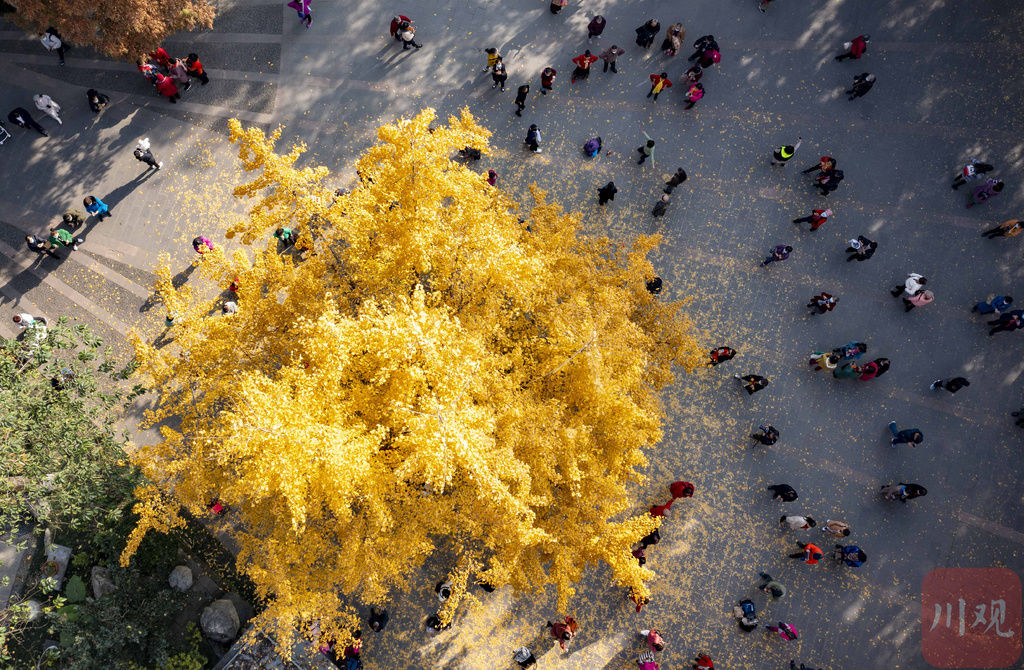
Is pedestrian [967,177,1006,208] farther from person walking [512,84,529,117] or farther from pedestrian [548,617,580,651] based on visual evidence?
pedestrian [548,617,580,651]

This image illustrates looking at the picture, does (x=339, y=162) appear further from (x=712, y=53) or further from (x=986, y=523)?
(x=986, y=523)

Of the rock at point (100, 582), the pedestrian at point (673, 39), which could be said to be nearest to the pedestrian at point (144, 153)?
the rock at point (100, 582)

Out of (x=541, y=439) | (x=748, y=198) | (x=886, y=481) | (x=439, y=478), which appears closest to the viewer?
(x=439, y=478)

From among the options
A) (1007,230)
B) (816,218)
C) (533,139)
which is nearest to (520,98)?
(533,139)

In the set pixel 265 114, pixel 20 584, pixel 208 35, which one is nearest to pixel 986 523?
pixel 265 114

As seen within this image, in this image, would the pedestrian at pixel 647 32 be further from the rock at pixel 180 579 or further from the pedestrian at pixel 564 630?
the rock at pixel 180 579

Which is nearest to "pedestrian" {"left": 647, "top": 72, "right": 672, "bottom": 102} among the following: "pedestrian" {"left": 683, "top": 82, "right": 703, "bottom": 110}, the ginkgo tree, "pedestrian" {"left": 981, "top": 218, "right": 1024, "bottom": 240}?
"pedestrian" {"left": 683, "top": 82, "right": 703, "bottom": 110}

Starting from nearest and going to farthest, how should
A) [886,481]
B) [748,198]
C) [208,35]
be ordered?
[886,481] → [748,198] → [208,35]
